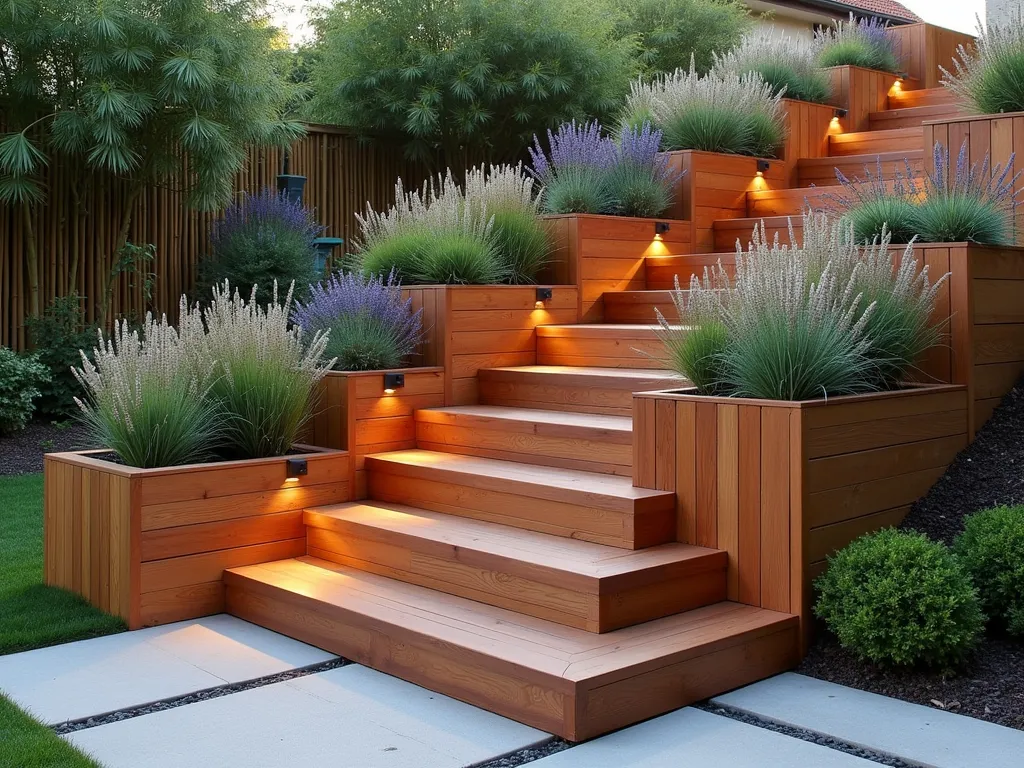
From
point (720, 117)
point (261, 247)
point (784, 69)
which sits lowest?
point (261, 247)

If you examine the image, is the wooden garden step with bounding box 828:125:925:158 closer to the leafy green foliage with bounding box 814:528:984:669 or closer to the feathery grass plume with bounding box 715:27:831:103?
the feathery grass plume with bounding box 715:27:831:103

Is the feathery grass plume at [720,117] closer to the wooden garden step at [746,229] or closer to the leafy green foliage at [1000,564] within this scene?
the wooden garden step at [746,229]

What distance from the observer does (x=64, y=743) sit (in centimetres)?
321

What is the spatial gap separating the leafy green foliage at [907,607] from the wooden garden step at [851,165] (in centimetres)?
417

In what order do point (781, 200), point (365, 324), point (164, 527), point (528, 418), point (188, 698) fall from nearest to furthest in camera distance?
1. point (188, 698)
2. point (164, 527)
3. point (528, 418)
4. point (365, 324)
5. point (781, 200)

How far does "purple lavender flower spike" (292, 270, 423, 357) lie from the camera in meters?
5.80

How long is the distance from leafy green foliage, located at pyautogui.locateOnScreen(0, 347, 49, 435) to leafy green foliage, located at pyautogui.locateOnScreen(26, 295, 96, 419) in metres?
0.27

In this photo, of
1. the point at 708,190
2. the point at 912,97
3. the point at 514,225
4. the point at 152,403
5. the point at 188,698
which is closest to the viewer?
the point at 188,698

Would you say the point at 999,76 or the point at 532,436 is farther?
the point at 999,76

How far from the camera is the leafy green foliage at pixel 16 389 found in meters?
8.17

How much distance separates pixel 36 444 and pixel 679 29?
366 inches

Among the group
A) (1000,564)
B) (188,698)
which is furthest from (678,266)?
(188,698)

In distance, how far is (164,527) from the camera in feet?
15.1

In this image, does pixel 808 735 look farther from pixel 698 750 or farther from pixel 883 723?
pixel 698 750
